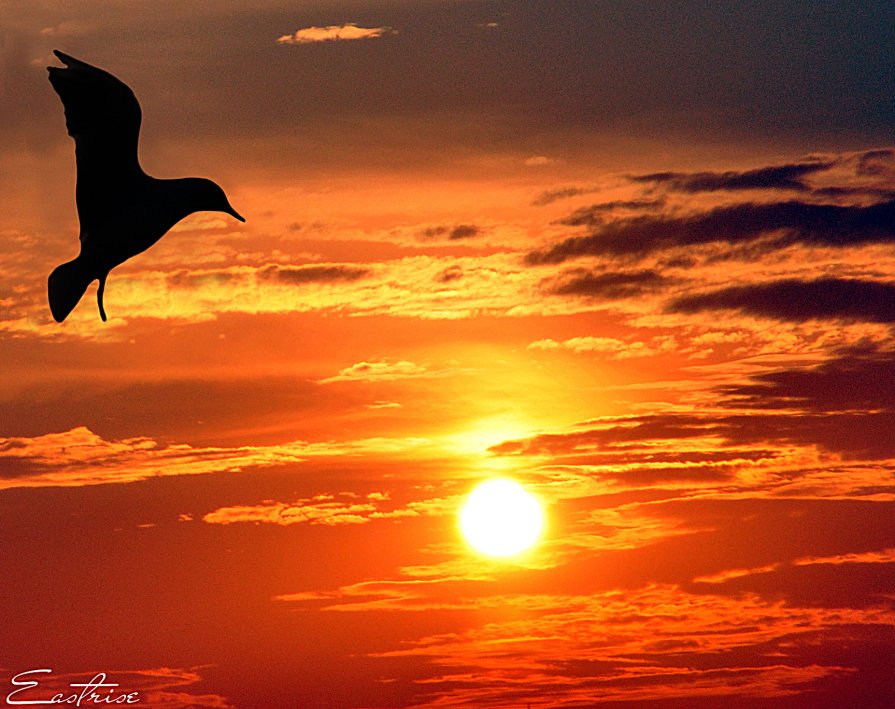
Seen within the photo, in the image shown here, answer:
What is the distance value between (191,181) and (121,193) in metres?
1.41

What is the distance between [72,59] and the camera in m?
22.3

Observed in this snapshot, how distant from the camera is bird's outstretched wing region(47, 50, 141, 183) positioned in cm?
2272

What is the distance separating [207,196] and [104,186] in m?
2.06

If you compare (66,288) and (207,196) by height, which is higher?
(207,196)

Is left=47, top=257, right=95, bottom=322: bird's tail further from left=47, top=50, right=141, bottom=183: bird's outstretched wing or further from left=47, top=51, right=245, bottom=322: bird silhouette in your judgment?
left=47, top=50, right=141, bottom=183: bird's outstretched wing

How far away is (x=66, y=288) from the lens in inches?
859

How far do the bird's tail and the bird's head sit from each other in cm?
260

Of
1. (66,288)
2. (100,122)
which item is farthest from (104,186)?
(66,288)

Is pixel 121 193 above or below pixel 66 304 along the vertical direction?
above

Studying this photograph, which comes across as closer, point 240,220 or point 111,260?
point 111,260

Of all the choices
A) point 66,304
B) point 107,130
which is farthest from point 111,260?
point 107,130

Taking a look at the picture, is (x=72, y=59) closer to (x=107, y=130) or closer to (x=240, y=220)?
(x=107, y=130)

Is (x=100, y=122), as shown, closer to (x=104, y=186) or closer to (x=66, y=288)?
(x=104, y=186)

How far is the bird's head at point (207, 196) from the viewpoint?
2272cm
